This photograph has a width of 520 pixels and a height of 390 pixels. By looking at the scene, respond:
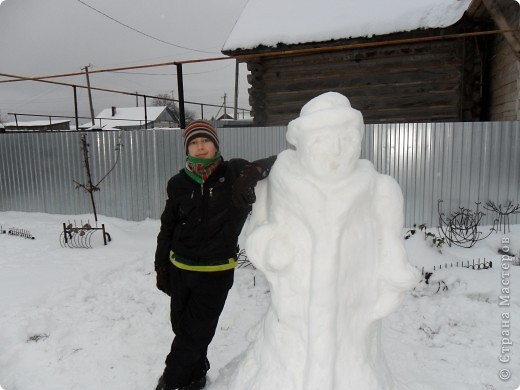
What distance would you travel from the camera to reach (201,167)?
7.70ft

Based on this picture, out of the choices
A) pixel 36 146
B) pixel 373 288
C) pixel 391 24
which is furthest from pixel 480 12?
pixel 36 146

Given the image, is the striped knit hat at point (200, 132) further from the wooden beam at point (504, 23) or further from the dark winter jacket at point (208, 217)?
the wooden beam at point (504, 23)

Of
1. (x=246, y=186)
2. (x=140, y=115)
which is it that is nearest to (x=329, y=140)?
(x=246, y=186)

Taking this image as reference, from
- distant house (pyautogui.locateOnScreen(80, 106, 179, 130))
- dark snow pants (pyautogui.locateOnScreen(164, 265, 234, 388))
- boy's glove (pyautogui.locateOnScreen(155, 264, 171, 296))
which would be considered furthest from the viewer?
distant house (pyautogui.locateOnScreen(80, 106, 179, 130))

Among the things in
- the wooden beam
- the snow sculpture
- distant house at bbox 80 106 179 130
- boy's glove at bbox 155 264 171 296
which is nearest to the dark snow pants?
boy's glove at bbox 155 264 171 296

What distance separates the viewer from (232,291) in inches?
173

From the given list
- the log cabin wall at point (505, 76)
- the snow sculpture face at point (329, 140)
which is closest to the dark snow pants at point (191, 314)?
the snow sculpture face at point (329, 140)

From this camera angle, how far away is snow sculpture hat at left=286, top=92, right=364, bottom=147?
1.74 m

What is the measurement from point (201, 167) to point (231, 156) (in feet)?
15.2

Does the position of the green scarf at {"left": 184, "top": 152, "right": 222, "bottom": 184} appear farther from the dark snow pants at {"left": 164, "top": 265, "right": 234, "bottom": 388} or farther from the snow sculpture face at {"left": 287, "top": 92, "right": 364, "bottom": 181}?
the snow sculpture face at {"left": 287, "top": 92, "right": 364, "bottom": 181}

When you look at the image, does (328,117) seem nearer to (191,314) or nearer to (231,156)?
(191,314)

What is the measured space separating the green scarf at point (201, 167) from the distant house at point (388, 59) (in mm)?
4458

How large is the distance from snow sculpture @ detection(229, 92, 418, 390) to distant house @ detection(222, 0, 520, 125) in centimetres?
501

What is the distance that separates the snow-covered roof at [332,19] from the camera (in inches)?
255
